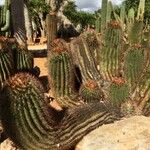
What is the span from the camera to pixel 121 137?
5.29 m

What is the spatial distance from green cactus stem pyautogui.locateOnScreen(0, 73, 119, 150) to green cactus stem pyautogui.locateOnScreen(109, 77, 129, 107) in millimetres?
1252

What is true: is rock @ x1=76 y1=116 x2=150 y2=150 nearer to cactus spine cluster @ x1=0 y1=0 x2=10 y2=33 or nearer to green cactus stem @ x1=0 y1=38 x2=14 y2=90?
green cactus stem @ x1=0 y1=38 x2=14 y2=90

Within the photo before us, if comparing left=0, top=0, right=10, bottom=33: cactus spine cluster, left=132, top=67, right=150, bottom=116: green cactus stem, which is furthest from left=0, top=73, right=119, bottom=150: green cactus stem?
left=0, top=0, right=10, bottom=33: cactus spine cluster

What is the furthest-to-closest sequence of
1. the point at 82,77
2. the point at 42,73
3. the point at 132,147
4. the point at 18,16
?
the point at 18,16 < the point at 42,73 < the point at 82,77 < the point at 132,147

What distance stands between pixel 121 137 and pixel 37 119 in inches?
36.6

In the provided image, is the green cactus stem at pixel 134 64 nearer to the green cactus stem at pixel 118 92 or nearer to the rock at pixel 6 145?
the green cactus stem at pixel 118 92

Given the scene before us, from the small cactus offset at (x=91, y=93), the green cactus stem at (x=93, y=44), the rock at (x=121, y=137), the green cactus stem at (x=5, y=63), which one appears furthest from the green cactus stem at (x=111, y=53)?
the rock at (x=121, y=137)

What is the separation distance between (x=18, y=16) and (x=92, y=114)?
34.6 ft

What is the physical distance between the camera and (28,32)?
945 inches

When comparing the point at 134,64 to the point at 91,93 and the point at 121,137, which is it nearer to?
the point at 91,93

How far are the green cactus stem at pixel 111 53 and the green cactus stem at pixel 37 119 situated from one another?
3.01 metres


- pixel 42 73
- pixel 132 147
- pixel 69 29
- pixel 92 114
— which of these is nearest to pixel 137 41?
pixel 42 73

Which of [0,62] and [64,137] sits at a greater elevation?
[0,62]

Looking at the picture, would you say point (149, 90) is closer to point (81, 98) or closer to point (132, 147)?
point (81, 98)
